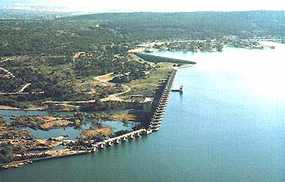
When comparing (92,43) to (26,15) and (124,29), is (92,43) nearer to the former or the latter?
(124,29)

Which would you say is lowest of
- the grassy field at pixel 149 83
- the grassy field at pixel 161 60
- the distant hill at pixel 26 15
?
the distant hill at pixel 26 15

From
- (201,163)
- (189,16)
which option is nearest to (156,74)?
(201,163)

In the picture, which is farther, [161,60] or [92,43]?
[92,43]

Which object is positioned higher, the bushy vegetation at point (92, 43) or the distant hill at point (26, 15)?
the bushy vegetation at point (92, 43)

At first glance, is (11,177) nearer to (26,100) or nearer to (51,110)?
(51,110)

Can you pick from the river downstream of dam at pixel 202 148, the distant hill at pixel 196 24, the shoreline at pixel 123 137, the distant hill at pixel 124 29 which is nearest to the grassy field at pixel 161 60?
the distant hill at pixel 124 29

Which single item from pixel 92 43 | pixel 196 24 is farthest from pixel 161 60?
pixel 196 24

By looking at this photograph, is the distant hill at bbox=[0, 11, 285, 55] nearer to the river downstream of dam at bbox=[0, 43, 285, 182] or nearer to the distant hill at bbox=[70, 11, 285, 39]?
the distant hill at bbox=[70, 11, 285, 39]

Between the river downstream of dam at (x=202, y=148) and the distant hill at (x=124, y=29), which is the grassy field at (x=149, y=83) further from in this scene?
the distant hill at (x=124, y=29)
